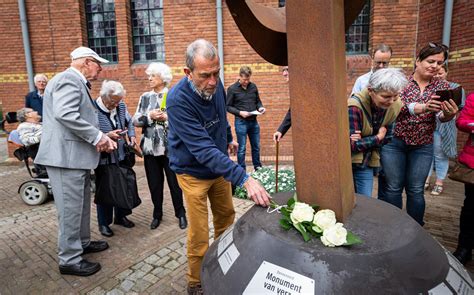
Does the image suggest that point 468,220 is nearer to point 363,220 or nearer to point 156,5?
point 363,220

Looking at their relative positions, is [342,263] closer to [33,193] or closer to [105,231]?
→ [105,231]

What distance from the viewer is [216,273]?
1711 mm

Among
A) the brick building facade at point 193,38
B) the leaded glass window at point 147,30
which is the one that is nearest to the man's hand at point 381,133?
the brick building facade at point 193,38

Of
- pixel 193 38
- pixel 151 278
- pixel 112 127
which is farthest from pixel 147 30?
pixel 151 278

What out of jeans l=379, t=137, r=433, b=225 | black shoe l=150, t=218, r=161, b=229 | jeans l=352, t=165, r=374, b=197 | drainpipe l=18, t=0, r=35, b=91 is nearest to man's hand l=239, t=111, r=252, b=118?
black shoe l=150, t=218, r=161, b=229

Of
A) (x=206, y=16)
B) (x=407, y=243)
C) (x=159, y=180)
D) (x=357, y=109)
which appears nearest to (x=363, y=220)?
(x=407, y=243)

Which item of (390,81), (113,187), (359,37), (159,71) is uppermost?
(359,37)

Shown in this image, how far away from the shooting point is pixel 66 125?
2.80 m

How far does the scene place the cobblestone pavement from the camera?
295 cm

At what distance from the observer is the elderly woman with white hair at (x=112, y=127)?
366 cm

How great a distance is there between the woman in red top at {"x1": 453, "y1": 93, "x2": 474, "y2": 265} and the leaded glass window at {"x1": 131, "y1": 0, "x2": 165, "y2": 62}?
7620mm

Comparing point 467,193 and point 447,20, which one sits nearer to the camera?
point 467,193

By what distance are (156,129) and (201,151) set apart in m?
1.96

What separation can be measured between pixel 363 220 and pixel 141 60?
27.9 ft
